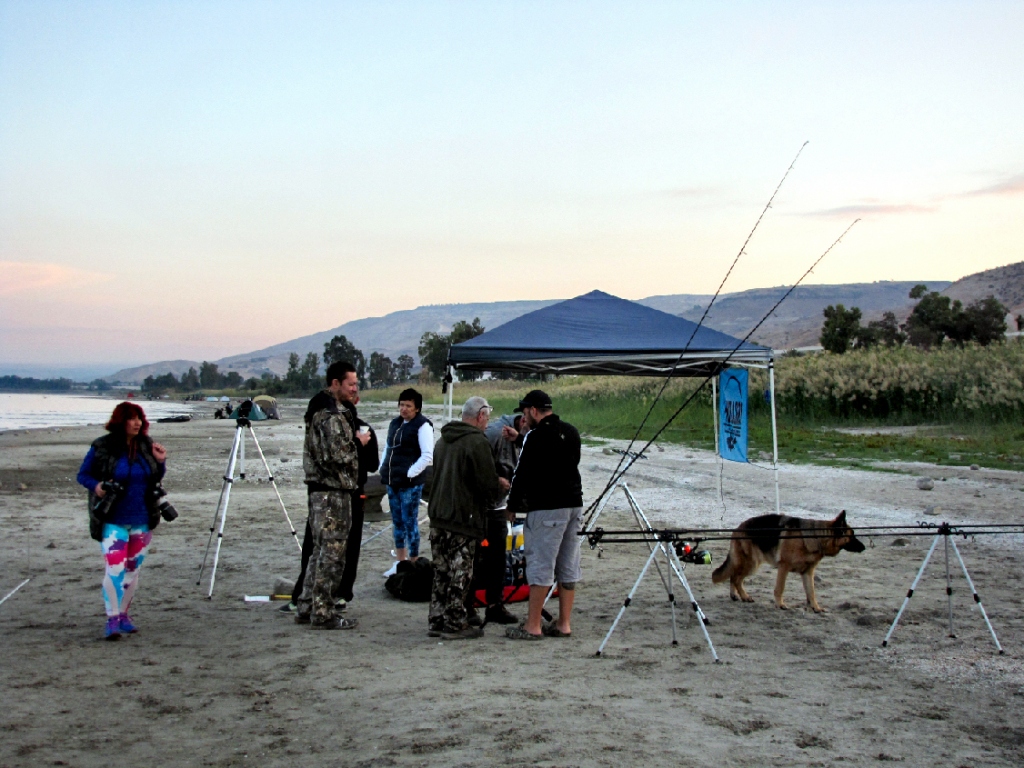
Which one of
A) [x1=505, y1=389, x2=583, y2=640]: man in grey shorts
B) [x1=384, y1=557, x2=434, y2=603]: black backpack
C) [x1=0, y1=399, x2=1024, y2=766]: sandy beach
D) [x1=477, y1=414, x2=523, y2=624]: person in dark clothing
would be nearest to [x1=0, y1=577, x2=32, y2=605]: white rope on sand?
[x1=0, y1=399, x2=1024, y2=766]: sandy beach

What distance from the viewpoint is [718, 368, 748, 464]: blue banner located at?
38.9 ft

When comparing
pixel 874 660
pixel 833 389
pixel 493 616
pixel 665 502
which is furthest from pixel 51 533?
pixel 833 389

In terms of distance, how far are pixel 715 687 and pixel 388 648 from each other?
235 centimetres

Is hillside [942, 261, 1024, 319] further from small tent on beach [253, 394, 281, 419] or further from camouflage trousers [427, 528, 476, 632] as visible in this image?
camouflage trousers [427, 528, 476, 632]

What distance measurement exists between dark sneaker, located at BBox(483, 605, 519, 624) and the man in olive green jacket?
24.0 inches

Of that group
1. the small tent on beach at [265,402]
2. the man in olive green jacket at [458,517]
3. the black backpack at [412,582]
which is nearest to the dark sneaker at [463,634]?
the man in olive green jacket at [458,517]

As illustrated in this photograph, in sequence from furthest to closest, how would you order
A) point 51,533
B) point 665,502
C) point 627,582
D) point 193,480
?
point 193,480 → point 665,502 → point 51,533 → point 627,582

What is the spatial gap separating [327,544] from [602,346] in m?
4.48

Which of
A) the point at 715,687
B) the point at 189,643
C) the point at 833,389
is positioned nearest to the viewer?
the point at 715,687

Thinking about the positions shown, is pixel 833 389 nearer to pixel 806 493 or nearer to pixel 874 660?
pixel 806 493

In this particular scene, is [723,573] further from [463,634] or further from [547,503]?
[463,634]

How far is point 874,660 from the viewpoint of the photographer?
21.3 feet

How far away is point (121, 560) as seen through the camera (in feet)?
23.1

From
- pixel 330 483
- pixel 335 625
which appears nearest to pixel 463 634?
pixel 335 625
